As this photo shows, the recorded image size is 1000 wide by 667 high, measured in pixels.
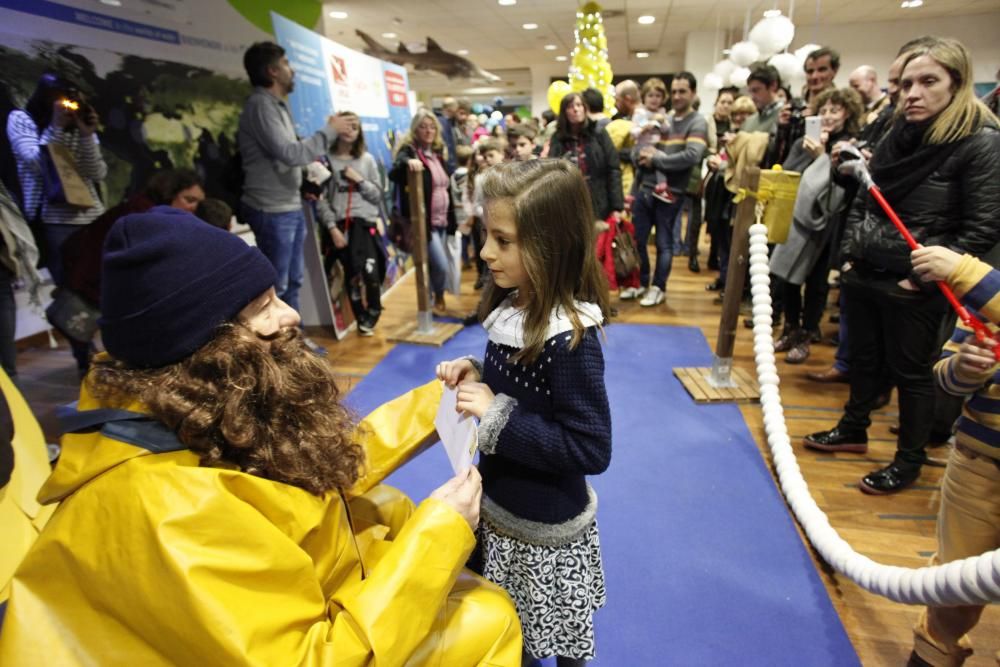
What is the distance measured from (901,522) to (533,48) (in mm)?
13058

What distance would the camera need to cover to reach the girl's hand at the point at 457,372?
1.22 metres

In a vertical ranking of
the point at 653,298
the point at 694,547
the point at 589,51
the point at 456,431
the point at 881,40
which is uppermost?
the point at 881,40

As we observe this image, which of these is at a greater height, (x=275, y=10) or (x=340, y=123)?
(x=275, y=10)

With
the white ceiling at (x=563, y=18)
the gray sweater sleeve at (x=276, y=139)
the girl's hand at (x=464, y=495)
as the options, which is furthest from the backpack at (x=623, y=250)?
the white ceiling at (x=563, y=18)

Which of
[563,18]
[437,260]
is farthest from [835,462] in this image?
[563,18]

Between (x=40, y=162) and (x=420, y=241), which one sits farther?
(x=420, y=241)

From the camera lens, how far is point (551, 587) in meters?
1.18

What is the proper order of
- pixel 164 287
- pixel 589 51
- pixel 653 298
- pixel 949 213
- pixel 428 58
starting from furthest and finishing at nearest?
pixel 428 58 → pixel 589 51 → pixel 653 298 → pixel 949 213 → pixel 164 287

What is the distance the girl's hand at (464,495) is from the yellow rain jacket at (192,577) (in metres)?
0.06

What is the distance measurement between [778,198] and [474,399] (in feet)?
8.29

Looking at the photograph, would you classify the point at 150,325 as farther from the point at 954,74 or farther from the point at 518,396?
the point at 954,74

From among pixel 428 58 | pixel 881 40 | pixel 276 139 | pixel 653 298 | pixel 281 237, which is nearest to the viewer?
pixel 276 139

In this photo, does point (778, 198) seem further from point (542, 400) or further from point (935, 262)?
point (542, 400)

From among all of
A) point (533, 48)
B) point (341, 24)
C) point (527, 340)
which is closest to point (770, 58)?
point (527, 340)
